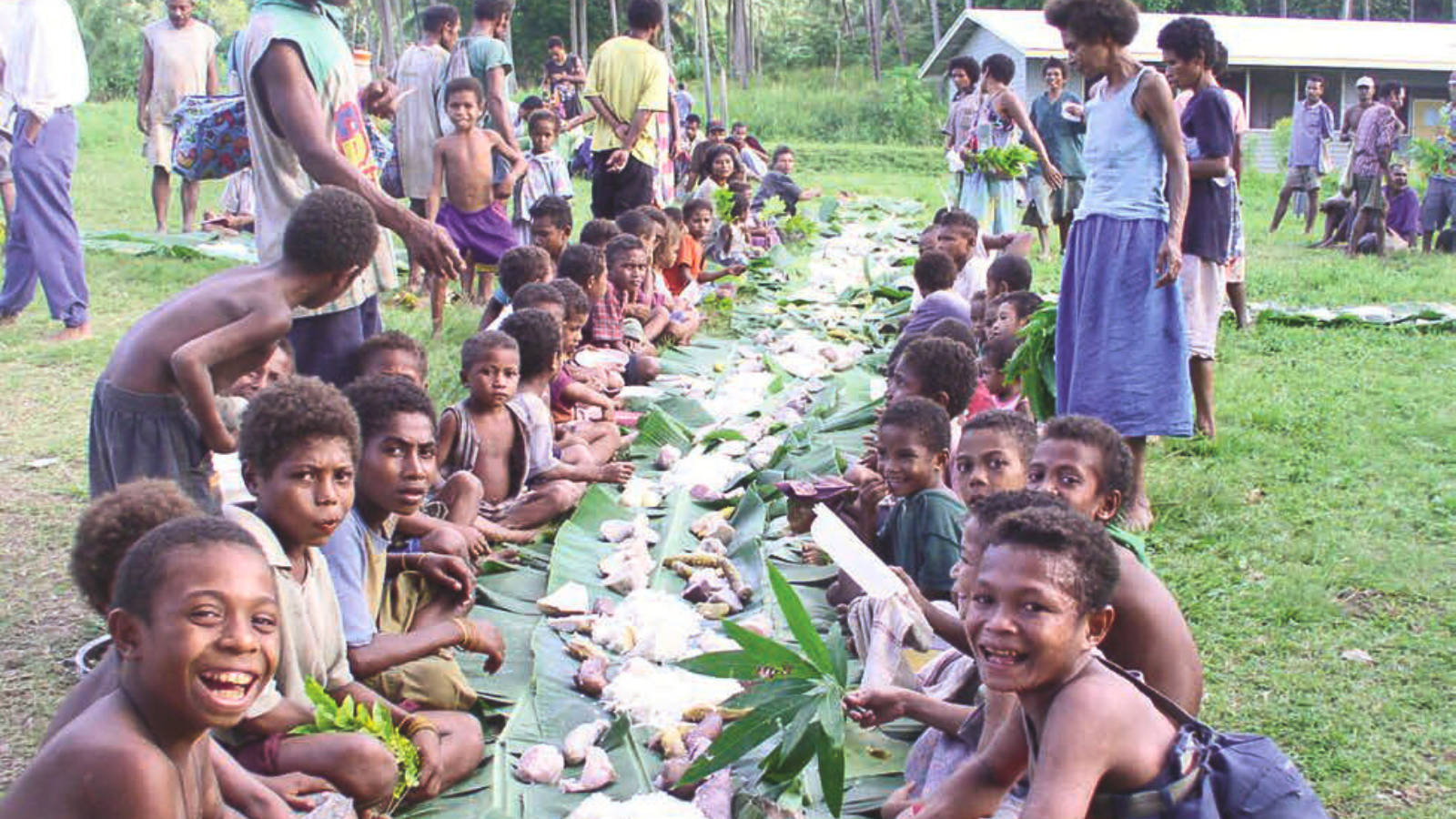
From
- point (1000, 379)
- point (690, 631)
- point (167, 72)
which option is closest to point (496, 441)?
point (690, 631)

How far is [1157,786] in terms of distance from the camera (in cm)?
230

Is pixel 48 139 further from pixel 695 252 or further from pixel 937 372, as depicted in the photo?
pixel 937 372

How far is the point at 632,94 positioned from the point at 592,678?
5.41 meters

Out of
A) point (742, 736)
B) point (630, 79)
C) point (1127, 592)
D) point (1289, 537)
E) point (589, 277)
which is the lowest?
point (1289, 537)

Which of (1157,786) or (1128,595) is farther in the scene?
(1128,595)

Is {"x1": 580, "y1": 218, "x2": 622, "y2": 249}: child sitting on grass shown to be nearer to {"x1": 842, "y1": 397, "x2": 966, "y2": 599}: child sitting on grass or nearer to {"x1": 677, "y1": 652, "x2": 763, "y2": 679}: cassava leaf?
{"x1": 842, "y1": 397, "x2": 966, "y2": 599}: child sitting on grass

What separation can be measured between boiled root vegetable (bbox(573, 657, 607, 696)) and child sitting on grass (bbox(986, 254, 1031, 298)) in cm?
346

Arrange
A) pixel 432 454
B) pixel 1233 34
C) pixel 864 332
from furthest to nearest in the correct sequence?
1. pixel 1233 34
2. pixel 864 332
3. pixel 432 454

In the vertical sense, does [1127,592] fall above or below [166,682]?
below

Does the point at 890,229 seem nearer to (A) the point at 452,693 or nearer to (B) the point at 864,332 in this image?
(B) the point at 864,332

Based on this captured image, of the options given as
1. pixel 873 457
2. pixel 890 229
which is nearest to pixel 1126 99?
pixel 873 457

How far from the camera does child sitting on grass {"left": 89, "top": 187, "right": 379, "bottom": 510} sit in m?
3.59

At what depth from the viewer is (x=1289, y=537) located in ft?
16.1

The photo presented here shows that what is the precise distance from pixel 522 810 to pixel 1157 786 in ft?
4.62
